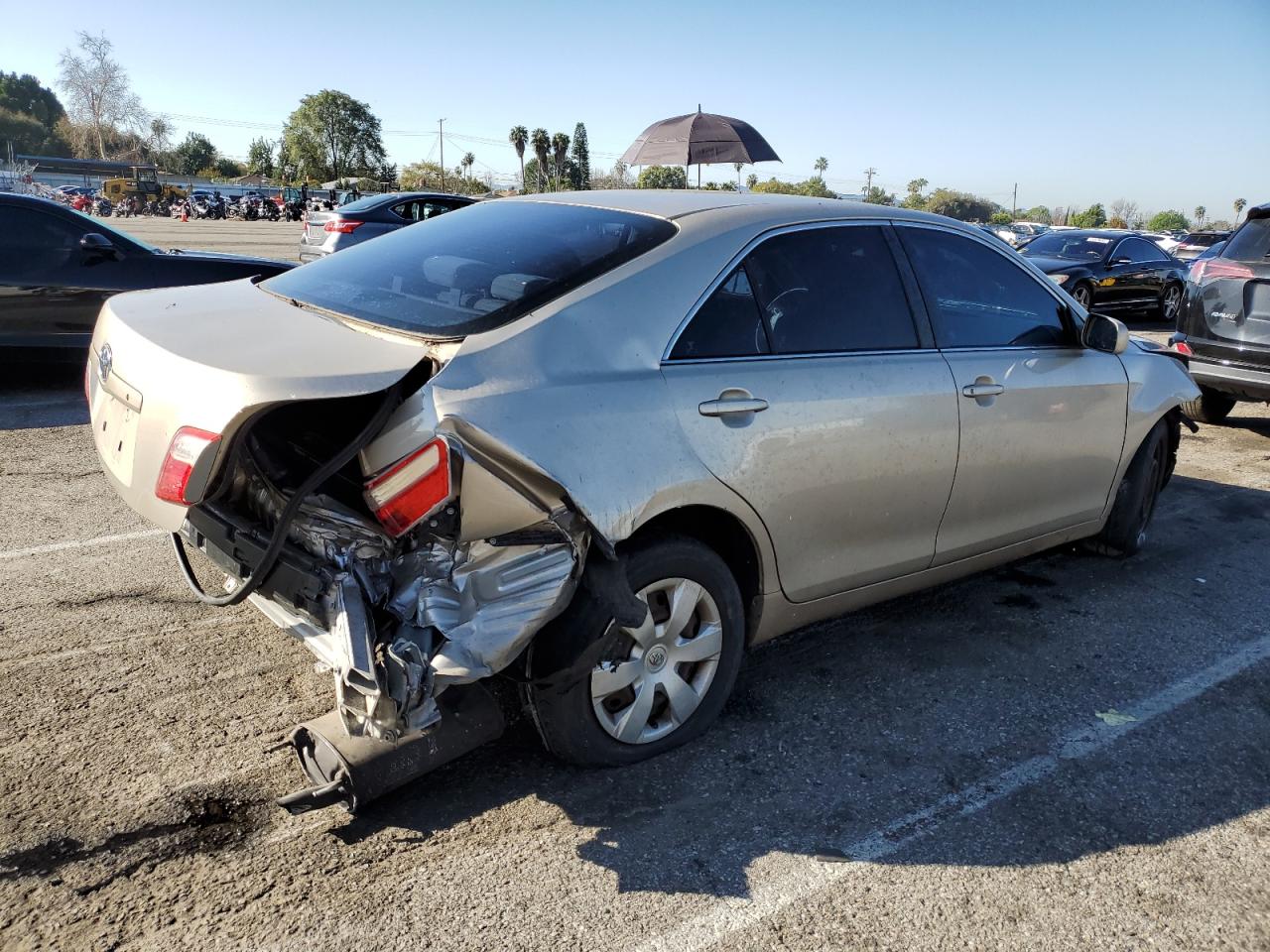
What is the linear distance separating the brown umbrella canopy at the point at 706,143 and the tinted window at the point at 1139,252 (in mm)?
5761

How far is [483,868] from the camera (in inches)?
103

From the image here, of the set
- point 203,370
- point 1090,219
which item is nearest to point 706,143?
point 203,370

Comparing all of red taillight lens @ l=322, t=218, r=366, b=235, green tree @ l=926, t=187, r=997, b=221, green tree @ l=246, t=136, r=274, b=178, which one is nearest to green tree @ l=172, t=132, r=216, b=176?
green tree @ l=246, t=136, r=274, b=178

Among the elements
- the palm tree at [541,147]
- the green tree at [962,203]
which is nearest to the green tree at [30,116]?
the palm tree at [541,147]

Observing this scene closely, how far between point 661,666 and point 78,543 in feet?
10.5

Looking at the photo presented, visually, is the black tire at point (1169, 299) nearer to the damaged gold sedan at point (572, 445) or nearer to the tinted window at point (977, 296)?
the tinted window at point (977, 296)

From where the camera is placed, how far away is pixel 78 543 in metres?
4.72

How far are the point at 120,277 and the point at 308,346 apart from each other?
6420 mm

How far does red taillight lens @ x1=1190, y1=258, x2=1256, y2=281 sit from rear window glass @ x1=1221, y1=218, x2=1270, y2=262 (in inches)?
2.5

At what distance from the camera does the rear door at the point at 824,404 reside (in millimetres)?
3105

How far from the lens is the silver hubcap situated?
2967mm

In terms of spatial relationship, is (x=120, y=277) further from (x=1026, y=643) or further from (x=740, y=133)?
(x=740, y=133)

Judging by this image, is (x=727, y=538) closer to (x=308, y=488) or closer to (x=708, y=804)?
(x=708, y=804)

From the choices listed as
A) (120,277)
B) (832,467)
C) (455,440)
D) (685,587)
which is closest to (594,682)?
(685,587)
